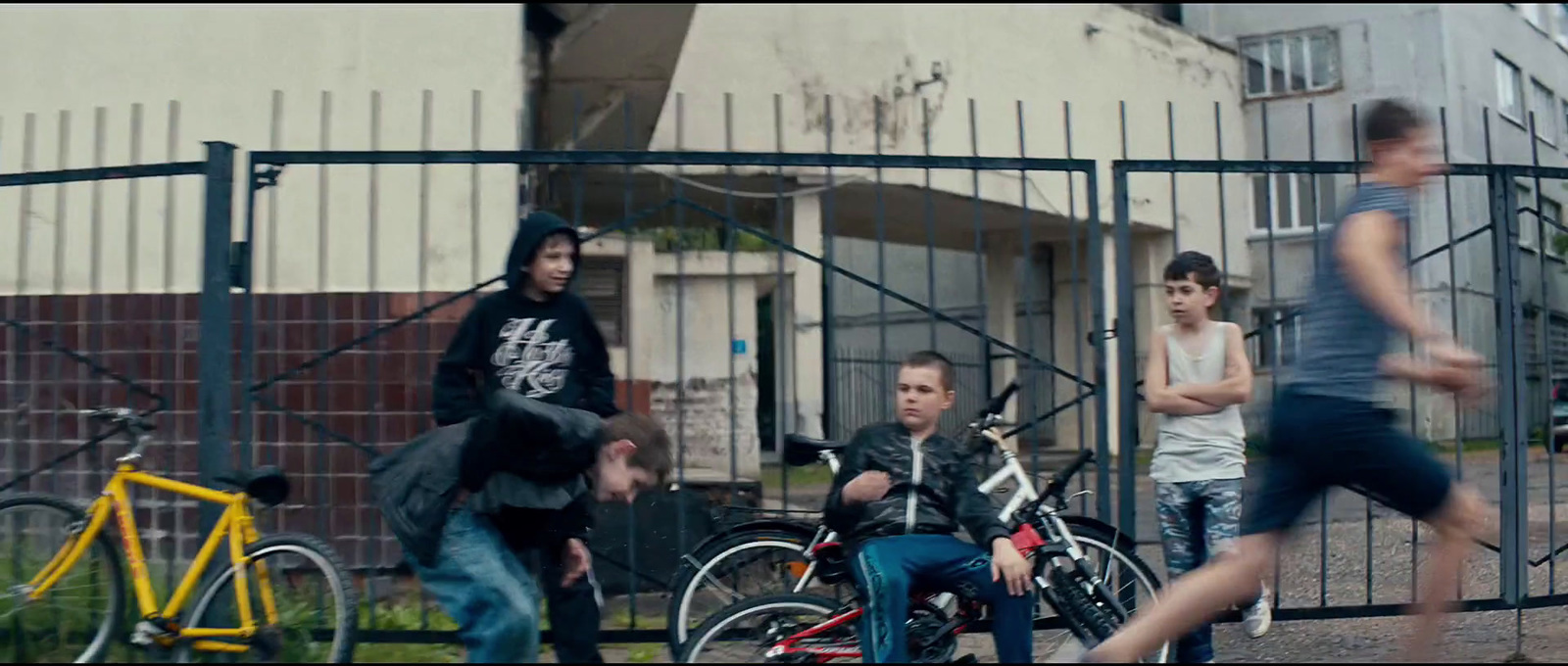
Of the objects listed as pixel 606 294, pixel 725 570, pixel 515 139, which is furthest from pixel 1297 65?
pixel 725 570

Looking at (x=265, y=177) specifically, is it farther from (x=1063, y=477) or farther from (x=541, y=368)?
(x=1063, y=477)

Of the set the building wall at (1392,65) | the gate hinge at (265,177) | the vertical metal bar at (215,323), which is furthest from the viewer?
the building wall at (1392,65)

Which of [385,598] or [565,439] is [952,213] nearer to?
[385,598]

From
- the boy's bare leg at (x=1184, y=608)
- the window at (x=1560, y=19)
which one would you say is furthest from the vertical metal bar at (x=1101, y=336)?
the window at (x=1560, y=19)

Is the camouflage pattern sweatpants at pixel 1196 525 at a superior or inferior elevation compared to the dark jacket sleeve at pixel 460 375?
inferior

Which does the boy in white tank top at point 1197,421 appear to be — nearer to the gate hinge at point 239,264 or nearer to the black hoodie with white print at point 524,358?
the black hoodie with white print at point 524,358

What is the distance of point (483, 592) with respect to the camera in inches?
146

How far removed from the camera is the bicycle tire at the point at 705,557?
4695 millimetres

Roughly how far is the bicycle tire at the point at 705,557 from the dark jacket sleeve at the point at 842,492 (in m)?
0.41

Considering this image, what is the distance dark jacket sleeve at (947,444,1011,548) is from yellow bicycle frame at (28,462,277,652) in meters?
2.23

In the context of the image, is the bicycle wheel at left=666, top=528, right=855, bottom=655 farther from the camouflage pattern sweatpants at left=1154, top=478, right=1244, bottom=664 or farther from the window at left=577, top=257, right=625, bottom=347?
the window at left=577, top=257, right=625, bottom=347

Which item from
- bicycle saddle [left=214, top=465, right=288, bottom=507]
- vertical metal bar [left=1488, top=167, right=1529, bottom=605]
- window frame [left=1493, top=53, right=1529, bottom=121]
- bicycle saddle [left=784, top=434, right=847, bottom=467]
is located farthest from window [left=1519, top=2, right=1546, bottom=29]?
bicycle saddle [left=214, top=465, right=288, bottom=507]

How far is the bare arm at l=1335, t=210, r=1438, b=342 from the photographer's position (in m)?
3.43

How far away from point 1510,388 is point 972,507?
2.61 meters
